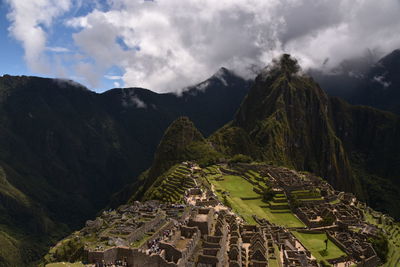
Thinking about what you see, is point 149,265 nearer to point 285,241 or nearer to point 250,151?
point 285,241

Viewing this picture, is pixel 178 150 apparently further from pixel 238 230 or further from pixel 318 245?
pixel 238 230

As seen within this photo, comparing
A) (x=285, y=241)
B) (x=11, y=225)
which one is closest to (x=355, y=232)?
(x=285, y=241)

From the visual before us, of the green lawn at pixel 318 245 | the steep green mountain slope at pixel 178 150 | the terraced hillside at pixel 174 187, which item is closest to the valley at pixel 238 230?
the green lawn at pixel 318 245

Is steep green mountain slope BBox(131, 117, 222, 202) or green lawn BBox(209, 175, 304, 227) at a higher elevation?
steep green mountain slope BBox(131, 117, 222, 202)

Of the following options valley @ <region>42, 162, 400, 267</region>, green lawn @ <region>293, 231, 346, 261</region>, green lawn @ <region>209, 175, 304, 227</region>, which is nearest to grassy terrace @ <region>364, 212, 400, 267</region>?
valley @ <region>42, 162, 400, 267</region>

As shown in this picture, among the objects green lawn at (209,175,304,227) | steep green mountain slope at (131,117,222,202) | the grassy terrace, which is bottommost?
the grassy terrace

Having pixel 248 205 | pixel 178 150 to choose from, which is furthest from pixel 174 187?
pixel 178 150

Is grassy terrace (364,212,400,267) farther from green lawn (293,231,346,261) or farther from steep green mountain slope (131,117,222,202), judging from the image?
steep green mountain slope (131,117,222,202)
